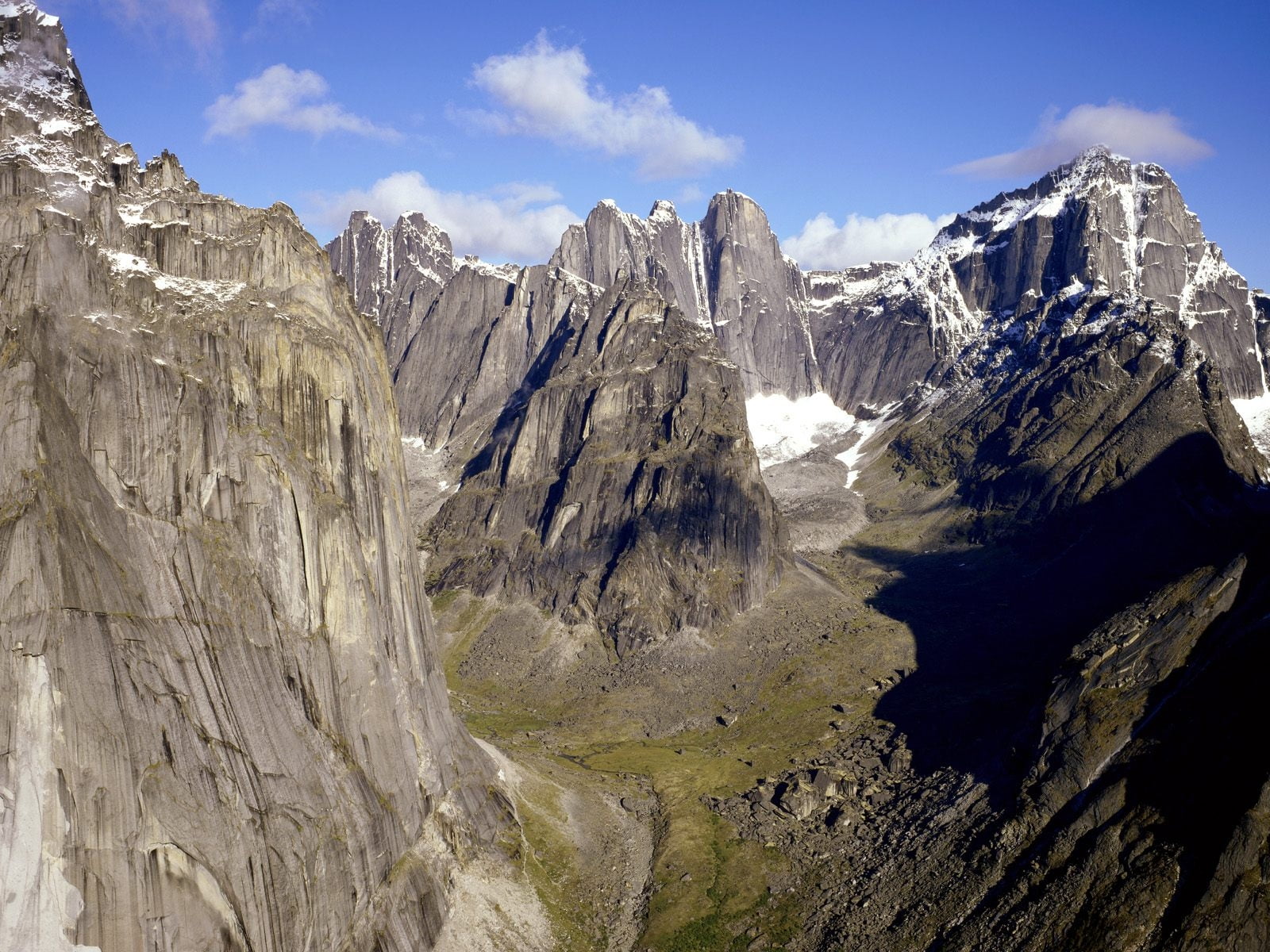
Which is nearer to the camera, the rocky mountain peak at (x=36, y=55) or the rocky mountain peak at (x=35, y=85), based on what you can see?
the rocky mountain peak at (x=35, y=85)

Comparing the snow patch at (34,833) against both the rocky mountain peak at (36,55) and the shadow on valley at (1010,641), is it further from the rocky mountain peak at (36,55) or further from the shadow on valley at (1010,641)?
the shadow on valley at (1010,641)

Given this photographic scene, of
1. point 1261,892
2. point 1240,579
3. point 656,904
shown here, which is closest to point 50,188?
point 656,904

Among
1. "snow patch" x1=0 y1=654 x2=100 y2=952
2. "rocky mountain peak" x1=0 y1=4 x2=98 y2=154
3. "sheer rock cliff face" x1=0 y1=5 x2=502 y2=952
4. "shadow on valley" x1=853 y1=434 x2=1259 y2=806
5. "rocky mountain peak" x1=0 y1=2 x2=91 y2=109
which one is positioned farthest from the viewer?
"shadow on valley" x1=853 y1=434 x2=1259 y2=806

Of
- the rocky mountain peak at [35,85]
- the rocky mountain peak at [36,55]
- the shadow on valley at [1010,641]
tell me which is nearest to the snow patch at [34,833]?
the rocky mountain peak at [35,85]

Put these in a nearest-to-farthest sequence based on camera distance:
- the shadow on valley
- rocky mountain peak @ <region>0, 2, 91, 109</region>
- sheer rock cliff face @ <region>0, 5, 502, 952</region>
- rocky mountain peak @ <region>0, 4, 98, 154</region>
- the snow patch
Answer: the snow patch → sheer rock cliff face @ <region>0, 5, 502, 952</region> → rocky mountain peak @ <region>0, 4, 98, 154</region> → rocky mountain peak @ <region>0, 2, 91, 109</region> → the shadow on valley

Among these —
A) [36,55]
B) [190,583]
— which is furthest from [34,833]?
[36,55]

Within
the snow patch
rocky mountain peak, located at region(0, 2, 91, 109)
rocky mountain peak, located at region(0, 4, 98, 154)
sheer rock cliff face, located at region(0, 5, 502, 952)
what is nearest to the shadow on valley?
sheer rock cliff face, located at region(0, 5, 502, 952)

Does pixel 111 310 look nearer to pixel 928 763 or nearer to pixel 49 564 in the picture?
pixel 49 564

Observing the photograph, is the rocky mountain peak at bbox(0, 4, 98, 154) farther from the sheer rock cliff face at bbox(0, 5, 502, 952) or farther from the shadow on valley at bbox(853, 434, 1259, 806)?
the shadow on valley at bbox(853, 434, 1259, 806)

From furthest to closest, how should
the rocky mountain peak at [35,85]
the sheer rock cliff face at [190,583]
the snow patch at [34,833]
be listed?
the rocky mountain peak at [35,85] → the sheer rock cliff face at [190,583] → the snow patch at [34,833]
